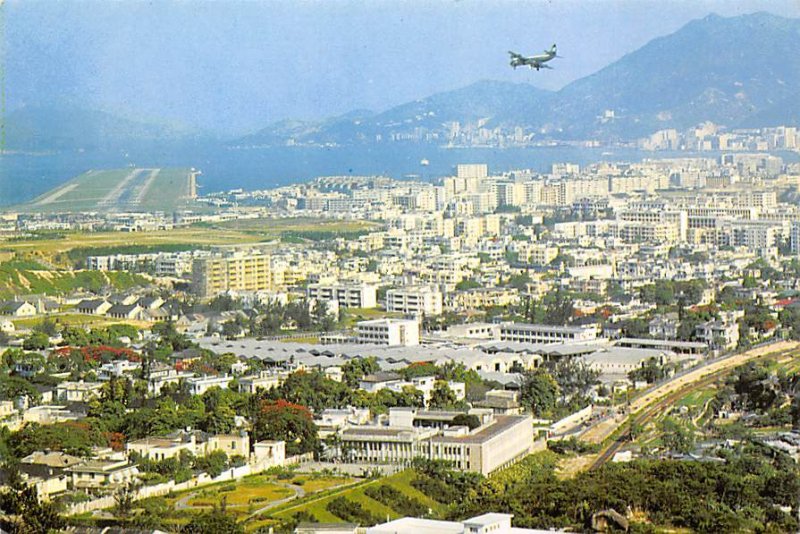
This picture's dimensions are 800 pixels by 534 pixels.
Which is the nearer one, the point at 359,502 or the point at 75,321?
the point at 359,502

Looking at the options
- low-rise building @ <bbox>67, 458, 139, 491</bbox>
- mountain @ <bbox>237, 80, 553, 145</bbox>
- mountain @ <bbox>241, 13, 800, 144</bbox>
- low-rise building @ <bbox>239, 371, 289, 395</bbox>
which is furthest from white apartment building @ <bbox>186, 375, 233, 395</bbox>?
mountain @ <bbox>241, 13, 800, 144</bbox>

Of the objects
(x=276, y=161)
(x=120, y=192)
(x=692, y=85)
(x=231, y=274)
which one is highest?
(x=692, y=85)

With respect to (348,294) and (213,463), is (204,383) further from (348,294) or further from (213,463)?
(348,294)

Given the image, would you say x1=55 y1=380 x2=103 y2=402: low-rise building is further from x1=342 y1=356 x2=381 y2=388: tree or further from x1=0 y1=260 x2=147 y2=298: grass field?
x1=0 y1=260 x2=147 y2=298: grass field

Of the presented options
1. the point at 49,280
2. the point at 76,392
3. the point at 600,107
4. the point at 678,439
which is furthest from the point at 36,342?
the point at 600,107

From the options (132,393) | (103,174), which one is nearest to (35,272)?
(132,393)

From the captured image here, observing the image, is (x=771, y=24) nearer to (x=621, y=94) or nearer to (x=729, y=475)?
(x=621, y=94)

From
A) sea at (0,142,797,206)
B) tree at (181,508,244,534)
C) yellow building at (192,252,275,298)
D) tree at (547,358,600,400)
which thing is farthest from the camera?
sea at (0,142,797,206)
